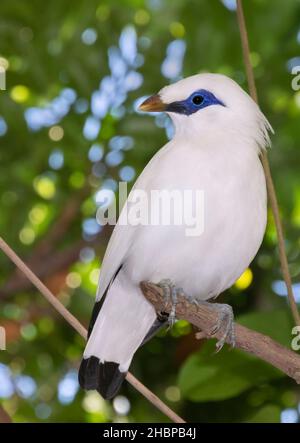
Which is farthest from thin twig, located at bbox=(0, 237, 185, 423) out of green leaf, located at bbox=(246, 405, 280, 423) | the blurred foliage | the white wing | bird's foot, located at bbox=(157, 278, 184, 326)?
the blurred foliage

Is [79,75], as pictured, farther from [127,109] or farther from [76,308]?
[76,308]

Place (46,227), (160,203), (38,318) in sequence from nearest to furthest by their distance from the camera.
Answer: (160,203) → (38,318) → (46,227)

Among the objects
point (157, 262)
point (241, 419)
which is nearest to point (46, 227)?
point (241, 419)

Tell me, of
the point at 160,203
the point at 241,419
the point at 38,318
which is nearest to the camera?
the point at 160,203

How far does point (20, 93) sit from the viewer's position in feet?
19.6

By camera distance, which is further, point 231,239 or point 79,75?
point 79,75

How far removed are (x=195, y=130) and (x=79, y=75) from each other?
1742mm

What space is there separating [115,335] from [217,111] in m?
1.09

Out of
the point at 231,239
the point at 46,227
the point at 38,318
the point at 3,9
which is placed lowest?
the point at 38,318

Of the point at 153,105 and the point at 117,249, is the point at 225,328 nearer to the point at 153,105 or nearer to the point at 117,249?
the point at 117,249

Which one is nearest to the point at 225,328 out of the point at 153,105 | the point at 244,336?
the point at 244,336

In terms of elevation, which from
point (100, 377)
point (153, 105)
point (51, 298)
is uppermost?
point (153, 105)

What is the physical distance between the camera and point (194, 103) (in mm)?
3840

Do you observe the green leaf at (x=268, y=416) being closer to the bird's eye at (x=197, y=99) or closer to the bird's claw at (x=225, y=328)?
the bird's claw at (x=225, y=328)
